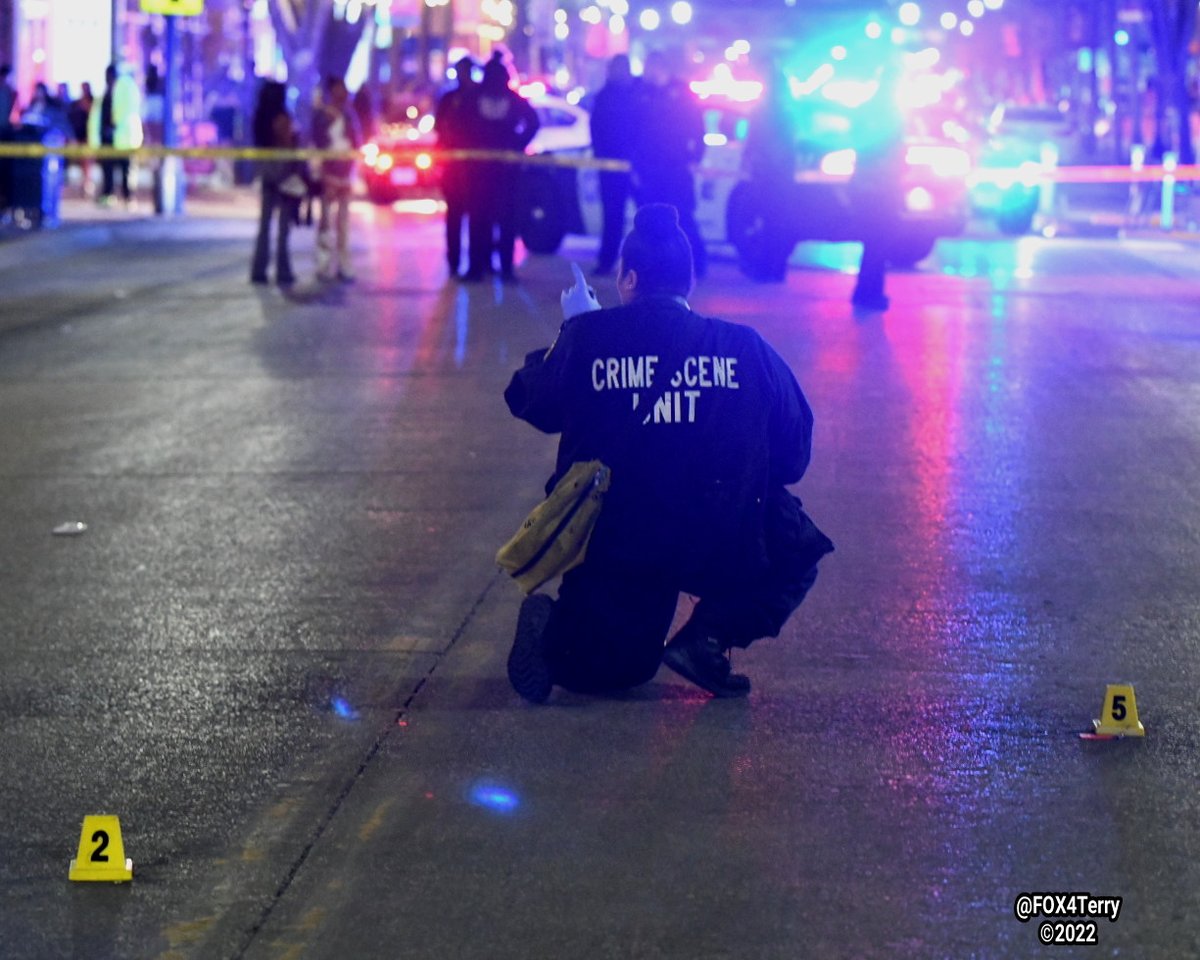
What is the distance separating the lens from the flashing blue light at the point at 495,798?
204 inches

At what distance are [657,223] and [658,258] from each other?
124 millimetres

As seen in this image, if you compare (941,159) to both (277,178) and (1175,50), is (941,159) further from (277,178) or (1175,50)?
(1175,50)

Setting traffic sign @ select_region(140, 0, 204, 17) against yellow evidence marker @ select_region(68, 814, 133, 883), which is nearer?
yellow evidence marker @ select_region(68, 814, 133, 883)

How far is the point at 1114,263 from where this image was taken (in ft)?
72.9

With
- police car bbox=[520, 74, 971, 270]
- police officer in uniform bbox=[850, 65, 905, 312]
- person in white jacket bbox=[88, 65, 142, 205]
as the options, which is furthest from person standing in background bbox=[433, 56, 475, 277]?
person in white jacket bbox=[88, 65, 142, 205]

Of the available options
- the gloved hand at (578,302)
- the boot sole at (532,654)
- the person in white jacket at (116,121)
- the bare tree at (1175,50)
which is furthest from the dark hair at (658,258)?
the bare tree at (1175,50)

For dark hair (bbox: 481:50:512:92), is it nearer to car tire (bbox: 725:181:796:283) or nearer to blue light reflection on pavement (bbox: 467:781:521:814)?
car tire (bbox: 725:181:796:283)

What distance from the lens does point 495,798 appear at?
17.2 ft

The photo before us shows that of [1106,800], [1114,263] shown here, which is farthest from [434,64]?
[1106,800]

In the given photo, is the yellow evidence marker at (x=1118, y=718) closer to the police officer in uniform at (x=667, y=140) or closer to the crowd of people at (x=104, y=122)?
the police officer in uniform at (x=667, y=140)

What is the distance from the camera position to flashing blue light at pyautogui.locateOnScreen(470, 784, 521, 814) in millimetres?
5180

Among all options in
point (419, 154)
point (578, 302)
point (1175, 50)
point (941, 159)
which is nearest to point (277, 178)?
point (419, 154)

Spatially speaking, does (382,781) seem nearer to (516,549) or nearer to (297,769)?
(297,769)

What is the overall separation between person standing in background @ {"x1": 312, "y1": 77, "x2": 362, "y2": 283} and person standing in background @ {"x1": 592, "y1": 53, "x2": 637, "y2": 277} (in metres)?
2.18
